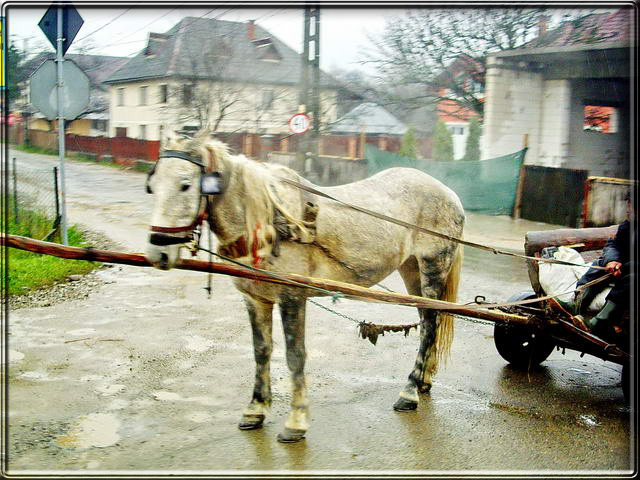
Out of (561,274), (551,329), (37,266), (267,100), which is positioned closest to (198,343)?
(551,329)

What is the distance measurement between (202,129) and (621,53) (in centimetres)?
1473

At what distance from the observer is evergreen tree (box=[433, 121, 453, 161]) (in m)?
24.4

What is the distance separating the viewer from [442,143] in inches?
968

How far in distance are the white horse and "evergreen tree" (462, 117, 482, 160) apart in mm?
18582

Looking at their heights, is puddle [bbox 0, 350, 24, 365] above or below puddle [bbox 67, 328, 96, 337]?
below

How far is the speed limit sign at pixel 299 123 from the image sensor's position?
15891 millimetres

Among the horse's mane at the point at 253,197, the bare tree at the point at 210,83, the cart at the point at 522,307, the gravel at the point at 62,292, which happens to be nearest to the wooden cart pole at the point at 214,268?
the cart at the point at 522,307

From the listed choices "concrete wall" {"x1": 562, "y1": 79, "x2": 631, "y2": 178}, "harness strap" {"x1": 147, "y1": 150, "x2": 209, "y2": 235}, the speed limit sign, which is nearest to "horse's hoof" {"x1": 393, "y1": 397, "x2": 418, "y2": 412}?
"harness strap" {"x1": 147, "y1": 150, "x2": 209, "y2": 235}

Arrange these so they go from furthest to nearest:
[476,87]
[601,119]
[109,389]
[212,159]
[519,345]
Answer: [476,87], [601,119], [519,345], [109,389], [212,159]

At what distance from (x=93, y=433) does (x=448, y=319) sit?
2.90 metres

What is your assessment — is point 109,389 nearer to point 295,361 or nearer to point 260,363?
point 260,363

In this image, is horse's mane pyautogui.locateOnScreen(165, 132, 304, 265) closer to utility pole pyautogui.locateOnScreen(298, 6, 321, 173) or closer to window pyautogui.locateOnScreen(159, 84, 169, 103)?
utility pole pyautogui.locateOnScreen(298, 6, 321, 173)

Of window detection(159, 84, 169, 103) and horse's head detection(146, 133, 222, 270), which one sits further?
window detection(159, 84, 169, 103)

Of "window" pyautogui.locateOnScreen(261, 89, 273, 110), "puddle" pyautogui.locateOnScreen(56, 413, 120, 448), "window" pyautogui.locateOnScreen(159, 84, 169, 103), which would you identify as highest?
"window" pyautogui.locateOnScreen(159, 84, 169, 103)
